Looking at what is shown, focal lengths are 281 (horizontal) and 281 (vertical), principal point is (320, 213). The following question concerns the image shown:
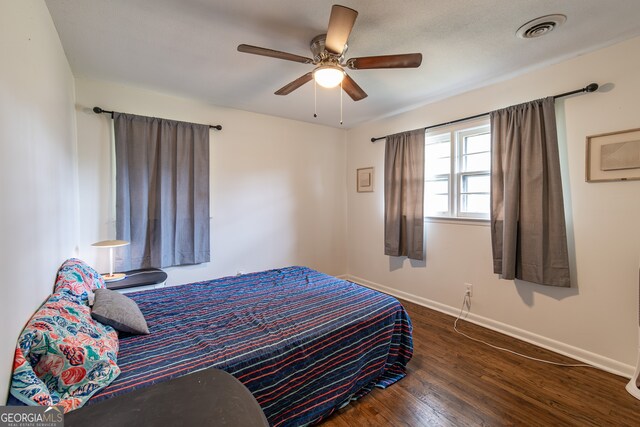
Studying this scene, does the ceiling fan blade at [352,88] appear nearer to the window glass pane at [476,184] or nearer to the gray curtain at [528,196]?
the gray curtain at [528,196]

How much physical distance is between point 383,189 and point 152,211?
2.85 metres

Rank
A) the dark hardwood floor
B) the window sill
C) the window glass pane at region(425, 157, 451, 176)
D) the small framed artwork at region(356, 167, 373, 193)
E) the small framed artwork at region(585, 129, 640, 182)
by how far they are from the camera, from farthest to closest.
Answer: the small framed artwork at region(356, 167, 373, 193), the window glass pane at region(425, 157, 451, 176), the window sill, the small framed artwork at region(585, 129, 640, 182), the dark hardwood floor

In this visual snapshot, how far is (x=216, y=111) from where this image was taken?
341 cm

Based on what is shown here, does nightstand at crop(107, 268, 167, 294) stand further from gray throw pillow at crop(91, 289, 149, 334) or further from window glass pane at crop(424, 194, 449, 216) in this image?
window glass pane at crop(424, 194, 449, 216)

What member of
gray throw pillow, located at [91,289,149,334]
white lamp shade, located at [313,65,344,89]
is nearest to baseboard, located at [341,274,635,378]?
white lamp shade, located at [313,65,344,89]

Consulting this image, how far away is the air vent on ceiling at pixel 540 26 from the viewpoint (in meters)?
1.78

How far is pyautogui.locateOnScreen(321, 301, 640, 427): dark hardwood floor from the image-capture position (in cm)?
169

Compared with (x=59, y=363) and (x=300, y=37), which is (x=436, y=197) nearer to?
(x=300, y=37)

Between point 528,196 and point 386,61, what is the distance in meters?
1.75

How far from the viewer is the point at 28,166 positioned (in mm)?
1304

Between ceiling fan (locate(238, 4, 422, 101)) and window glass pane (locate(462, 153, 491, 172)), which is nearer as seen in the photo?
ceiling fan (locate(238, 4, 422, 101))

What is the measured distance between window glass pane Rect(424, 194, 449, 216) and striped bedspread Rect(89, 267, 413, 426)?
158 cm

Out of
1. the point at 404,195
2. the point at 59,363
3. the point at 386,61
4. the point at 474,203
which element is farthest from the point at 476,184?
the point at 59,363

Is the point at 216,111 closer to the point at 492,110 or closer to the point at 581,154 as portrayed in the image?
the point at 492,110
